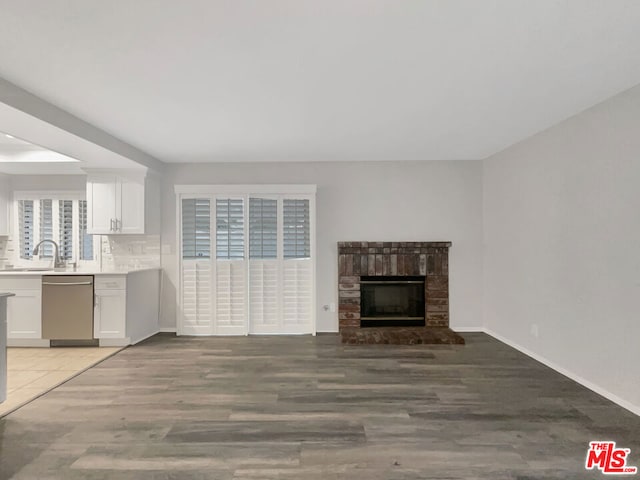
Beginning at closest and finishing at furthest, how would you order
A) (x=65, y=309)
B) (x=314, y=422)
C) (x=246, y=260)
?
(x=314, y=422), (x=65, y=309), (x=246, y=260)

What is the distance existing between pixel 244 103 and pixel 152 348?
3.17 meters

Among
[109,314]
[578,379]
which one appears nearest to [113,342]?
[109,314]

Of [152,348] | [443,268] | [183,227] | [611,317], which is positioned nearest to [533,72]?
[611,317]

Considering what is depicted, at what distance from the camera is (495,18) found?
1888 mm

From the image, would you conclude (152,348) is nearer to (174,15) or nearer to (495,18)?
(174,15)

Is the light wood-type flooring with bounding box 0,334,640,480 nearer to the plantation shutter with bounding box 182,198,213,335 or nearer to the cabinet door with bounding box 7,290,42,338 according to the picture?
the plantation shutter with bounding box 182,198,213,335

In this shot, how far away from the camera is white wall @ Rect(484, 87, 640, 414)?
281 cm

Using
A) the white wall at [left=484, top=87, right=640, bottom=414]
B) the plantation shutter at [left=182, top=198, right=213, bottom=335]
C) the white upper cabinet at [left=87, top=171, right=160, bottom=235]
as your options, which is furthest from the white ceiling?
the plantation shutter at [left=182, top=198, right=213, bottom=335]

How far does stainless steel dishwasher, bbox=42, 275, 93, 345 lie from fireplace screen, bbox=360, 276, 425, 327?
3.55m

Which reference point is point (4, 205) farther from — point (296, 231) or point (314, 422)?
point (314, 422)

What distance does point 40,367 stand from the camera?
3.77m

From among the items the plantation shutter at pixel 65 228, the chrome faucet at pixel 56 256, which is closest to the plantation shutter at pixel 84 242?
the plantation shutter at pixel 65 228

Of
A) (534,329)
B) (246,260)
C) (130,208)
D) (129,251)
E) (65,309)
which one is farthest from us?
(129,251)

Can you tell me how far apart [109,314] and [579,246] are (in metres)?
5.18
